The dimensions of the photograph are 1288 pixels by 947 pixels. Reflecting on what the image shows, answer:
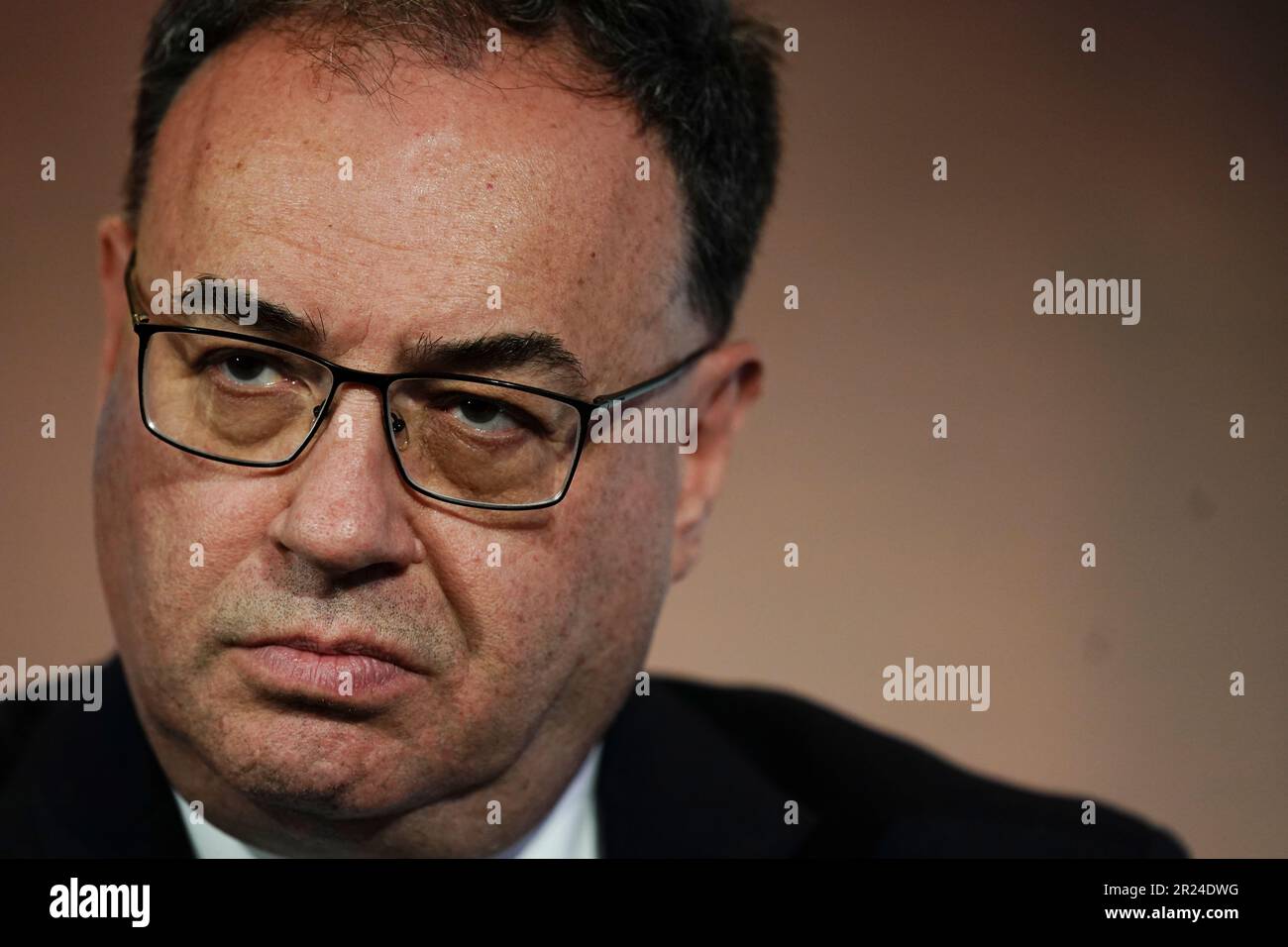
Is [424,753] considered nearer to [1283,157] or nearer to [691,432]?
[691,432]

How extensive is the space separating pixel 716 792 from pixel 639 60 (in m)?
1.08

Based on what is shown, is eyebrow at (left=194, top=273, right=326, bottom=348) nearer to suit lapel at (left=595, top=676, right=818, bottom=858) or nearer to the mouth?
the mouth

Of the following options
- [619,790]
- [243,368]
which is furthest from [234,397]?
[619,790]

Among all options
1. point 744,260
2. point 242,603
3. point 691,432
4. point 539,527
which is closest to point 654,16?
point 744,260

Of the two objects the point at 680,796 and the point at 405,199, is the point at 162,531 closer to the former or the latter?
the point at 405,199

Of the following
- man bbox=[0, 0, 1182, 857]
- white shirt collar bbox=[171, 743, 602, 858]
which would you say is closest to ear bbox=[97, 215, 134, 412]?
man bbox=[0, 0, 1182, 857]

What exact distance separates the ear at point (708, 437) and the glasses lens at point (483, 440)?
299 millimetres

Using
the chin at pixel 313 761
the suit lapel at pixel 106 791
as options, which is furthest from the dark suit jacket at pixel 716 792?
the chin at pixel 313 761

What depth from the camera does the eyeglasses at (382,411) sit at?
5.20 ft

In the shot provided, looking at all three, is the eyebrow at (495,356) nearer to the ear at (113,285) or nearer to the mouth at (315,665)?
the mouth at (315,665)

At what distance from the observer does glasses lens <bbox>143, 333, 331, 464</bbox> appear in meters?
1.59

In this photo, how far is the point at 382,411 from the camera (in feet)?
5.14

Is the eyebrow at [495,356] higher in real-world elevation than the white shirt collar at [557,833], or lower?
higher

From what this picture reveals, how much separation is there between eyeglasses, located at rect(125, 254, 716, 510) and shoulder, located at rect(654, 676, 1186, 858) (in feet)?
2.93
